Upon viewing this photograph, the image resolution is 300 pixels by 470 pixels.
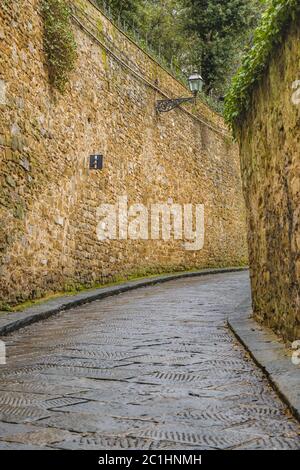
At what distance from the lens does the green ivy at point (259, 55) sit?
3676mm

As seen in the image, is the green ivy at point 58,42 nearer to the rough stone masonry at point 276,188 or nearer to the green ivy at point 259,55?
the green ivy at point 259,55

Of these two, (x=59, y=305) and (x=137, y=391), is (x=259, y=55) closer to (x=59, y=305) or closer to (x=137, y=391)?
(x=137, y=391)

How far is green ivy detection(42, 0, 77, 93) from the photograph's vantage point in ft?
27.4

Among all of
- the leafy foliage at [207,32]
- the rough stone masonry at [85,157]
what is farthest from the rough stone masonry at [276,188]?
the leafy foliage at [207,32]

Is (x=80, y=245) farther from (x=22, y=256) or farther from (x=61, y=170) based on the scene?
(x=22, y=256)

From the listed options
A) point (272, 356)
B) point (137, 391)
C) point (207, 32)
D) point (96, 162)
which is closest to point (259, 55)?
point (272, 356)

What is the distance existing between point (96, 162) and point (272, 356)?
674 centimetres

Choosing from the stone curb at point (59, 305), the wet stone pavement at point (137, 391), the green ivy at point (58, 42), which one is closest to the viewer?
the wet stone pavement at point (137, 391)

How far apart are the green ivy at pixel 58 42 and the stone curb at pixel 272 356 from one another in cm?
490

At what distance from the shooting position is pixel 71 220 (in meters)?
9.27

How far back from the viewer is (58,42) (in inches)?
336

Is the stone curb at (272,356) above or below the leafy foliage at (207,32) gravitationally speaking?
below

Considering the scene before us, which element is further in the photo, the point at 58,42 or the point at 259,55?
the point at 58,42

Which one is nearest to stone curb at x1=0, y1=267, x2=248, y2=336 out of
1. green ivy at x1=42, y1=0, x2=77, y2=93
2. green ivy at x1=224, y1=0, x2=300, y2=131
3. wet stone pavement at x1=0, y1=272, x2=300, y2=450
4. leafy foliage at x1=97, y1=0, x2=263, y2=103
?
wet stone pavement at x1=0, y1=272, x2=300, y2=450
